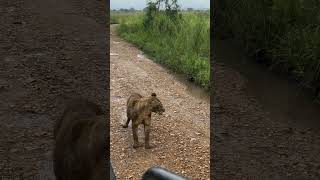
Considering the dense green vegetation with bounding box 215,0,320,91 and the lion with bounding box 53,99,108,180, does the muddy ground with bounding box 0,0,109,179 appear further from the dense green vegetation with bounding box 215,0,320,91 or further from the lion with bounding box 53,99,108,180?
the dense green vegetation with bounding box 215,0,320,91

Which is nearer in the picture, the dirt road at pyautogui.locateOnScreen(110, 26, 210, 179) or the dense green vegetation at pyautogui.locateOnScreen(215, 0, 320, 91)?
the dirt road at pyautogui.locateOnScreen(110, 26, 210, 179)

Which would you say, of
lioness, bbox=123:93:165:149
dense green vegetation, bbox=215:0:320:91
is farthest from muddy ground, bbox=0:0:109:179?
dense green vegetation, bbox=215:0:320:91

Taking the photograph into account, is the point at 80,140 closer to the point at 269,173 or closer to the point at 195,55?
the point at 269,173

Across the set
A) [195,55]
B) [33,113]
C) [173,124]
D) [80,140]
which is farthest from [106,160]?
[195,55]

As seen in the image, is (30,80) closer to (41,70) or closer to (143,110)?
(41,70)

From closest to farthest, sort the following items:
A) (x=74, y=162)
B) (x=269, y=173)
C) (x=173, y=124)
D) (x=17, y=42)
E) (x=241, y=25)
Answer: (x=74, y=162) < (x=269, y=173) < (x=173, y=124) < (x=241, y=25) < (x=17, y=42)

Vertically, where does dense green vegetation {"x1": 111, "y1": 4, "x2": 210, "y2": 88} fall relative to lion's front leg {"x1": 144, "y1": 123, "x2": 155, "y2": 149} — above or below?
above

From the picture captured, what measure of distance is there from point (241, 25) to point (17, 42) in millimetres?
3109

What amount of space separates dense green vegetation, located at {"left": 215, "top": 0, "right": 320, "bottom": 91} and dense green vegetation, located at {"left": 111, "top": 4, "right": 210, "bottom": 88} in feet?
4.50

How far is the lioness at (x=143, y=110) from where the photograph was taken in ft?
14.3

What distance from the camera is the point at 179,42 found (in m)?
8.92

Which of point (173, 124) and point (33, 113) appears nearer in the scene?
point (33, 113)

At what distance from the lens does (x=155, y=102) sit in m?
4.37

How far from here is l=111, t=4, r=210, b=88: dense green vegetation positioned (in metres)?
7.55
